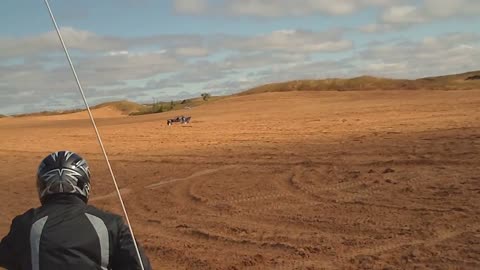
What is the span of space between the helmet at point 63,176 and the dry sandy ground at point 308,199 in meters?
4.39

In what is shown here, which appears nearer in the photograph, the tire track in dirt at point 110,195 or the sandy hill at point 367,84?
the tire track in dirt at point 110,195

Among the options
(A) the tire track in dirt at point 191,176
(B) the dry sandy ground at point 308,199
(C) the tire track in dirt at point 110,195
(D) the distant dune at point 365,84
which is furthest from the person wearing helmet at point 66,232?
(D) the distant dune at point 365,84

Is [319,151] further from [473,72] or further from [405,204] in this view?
[473,72]

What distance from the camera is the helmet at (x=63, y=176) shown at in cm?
283

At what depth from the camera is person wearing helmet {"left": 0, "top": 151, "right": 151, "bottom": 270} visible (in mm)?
2740

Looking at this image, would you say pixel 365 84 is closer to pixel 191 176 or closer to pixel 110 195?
pixel 191 176

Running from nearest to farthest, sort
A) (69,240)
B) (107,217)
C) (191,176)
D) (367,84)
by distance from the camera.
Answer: (69,240) < (107,217) < (191,176) < (367,84)

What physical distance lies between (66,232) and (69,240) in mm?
41

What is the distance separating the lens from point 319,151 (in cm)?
1628

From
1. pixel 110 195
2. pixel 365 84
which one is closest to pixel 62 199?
pixel 110 195

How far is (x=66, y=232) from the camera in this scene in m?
2.75

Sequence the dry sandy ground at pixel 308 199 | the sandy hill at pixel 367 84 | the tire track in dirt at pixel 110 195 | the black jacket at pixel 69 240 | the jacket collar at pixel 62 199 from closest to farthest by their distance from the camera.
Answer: the black jacket at pixel 69 240
the jacket collar at pixel 62 199
the dry sandy ground at pixel 308 199
the tire track in dirt at pixel 110 195
the sandy hill at pixel 367 84

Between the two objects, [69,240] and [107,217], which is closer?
[69,240]

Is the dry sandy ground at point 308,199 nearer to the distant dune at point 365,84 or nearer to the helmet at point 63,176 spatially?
the helmet at point 63,176
